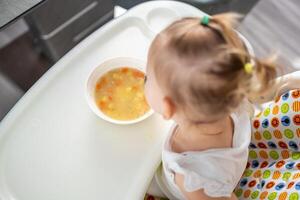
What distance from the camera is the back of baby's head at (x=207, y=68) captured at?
0.49 metres

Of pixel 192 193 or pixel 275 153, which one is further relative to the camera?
→ pixel 275 153

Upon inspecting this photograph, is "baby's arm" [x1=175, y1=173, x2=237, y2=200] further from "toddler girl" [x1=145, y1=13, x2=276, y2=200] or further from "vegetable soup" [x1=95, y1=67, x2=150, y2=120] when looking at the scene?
"vegetable soup" [x1=95, y1=67, x2=150, y2=120]

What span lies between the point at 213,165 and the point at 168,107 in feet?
0.45

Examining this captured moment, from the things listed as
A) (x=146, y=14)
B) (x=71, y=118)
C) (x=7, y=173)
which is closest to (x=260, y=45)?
(x=146, y=14)

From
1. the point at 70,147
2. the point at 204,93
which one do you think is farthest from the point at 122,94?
the point at 204,93

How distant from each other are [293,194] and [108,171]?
12.8 inches

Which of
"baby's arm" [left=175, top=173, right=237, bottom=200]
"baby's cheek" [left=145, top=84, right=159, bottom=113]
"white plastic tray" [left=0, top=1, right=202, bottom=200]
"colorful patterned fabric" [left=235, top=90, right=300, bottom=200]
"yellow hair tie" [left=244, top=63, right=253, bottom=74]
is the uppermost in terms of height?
"yellow hair tie" [left=244, top=63, right=253, bottom=74]

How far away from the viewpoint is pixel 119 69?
0.77 metres

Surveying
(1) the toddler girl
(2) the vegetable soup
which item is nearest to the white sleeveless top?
(1) the toddler girl

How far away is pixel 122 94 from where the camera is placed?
0.74 metres

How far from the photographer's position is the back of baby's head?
0.49m

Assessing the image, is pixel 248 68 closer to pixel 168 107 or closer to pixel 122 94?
pixel 168 107

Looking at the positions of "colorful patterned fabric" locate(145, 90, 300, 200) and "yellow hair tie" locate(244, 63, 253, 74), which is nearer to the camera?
"yellow hair tie" locate(244, 63, 253, 74)

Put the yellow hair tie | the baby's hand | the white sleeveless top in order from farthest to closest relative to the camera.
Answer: the baby's hand
the white sleeveless top
the yellow hair tie
